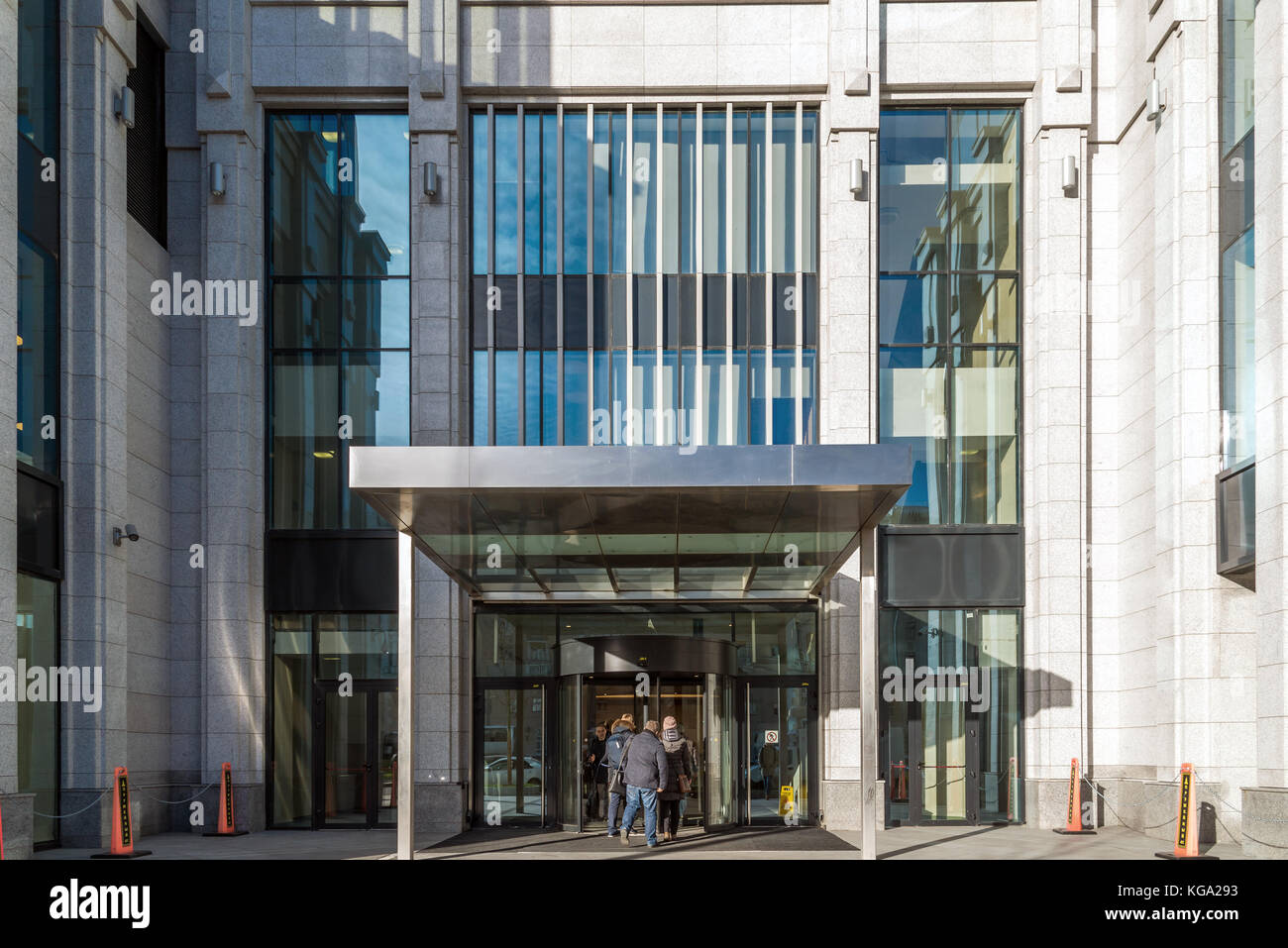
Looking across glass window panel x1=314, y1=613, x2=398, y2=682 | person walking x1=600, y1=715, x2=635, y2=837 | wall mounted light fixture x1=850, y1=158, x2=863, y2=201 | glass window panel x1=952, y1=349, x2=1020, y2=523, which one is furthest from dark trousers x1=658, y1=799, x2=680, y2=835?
wall mounted light fixture x1=850, y1=158, x2=863, y2=201

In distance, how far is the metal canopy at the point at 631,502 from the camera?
14070mm

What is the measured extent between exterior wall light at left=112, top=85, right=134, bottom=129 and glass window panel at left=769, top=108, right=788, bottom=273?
1039 cm

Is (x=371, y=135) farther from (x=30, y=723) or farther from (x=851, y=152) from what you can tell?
(x=30, y=723)

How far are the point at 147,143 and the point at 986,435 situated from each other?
14.7 metres

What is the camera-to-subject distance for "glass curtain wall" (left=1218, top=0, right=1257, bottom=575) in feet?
56.7

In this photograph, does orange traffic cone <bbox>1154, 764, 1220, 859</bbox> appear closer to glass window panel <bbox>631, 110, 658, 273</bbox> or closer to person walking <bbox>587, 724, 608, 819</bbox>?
person walking <bbox>587, 724, 608, 819</bbox>

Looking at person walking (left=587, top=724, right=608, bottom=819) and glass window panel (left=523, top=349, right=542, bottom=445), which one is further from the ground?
glass window panel (left=523, top=349, right=542, bottom=445)

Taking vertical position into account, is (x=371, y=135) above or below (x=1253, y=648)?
above

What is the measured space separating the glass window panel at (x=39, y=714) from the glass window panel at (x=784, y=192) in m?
12.5

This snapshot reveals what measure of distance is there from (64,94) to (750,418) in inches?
456

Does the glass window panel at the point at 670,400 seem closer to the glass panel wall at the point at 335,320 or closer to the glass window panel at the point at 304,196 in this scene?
the glass panel wall at the point at 335,320

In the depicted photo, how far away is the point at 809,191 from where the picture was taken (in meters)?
22.5

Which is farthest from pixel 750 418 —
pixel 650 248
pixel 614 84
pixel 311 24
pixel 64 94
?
pixel 64 94

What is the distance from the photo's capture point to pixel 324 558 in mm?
21906
